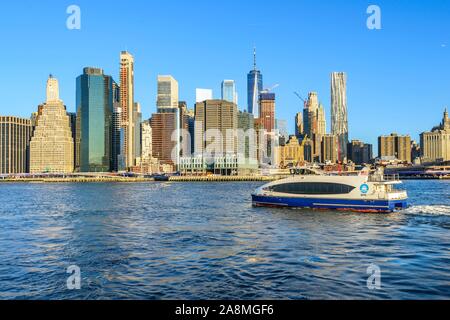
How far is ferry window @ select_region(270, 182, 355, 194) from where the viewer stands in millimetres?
58469

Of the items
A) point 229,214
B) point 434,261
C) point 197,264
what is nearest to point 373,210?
point 229,214

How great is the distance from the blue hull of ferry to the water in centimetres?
391

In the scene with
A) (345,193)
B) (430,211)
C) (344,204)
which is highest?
(345,193)

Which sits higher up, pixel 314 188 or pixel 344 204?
pixel 314 188

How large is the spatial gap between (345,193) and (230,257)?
31.8 m

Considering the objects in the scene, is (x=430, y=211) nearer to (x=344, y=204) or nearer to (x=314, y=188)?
(x=344, y=204)

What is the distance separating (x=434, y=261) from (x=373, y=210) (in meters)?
28.3

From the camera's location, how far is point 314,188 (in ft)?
199

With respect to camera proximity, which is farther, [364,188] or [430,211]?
[430,211]

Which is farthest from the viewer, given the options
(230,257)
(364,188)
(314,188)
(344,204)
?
(314,188)

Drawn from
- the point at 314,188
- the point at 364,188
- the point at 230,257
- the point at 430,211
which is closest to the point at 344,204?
the point at 364,188

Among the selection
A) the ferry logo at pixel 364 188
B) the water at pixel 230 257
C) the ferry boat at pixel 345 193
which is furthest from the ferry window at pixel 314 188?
the water at pixel 230 257

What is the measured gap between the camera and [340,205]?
58062 millimetres
